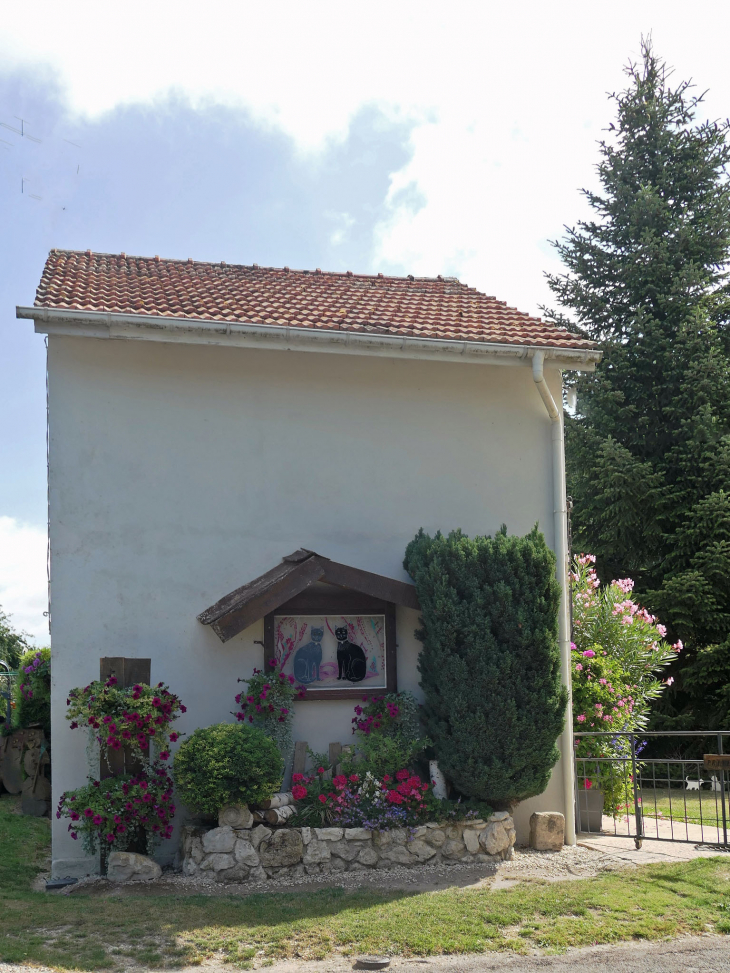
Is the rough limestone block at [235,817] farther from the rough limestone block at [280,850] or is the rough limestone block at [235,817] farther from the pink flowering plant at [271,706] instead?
the pink flowering plant at [271,706]

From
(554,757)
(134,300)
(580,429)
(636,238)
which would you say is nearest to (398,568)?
(554,757)

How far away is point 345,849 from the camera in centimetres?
779

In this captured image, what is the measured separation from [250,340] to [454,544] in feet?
9.98

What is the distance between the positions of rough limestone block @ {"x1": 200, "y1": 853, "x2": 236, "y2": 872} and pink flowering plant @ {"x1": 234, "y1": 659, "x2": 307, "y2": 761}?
120 centimetres

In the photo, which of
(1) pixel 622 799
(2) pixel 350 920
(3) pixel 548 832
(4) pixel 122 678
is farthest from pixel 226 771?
(1) pixel 622 799

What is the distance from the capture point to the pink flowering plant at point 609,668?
10523mm

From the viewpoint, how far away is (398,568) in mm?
9547

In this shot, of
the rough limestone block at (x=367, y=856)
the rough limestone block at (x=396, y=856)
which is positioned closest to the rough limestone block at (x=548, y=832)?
the rough limestone block at (x=396, y=856)

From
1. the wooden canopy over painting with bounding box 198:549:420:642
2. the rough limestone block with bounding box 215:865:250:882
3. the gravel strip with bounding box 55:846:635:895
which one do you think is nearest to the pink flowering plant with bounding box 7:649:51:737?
the wooden canopy over painting with bounding box 198:549:420:642

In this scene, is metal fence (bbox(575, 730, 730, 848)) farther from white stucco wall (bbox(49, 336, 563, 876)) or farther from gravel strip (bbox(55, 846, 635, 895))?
gravel strip (bbox(55, 846, 635, 895))

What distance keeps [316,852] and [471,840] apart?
1535mm

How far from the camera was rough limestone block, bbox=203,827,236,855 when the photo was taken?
297 inches

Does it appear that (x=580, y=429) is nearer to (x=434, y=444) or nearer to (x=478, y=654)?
(x=434, y=444)

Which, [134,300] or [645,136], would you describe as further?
[645,136]
